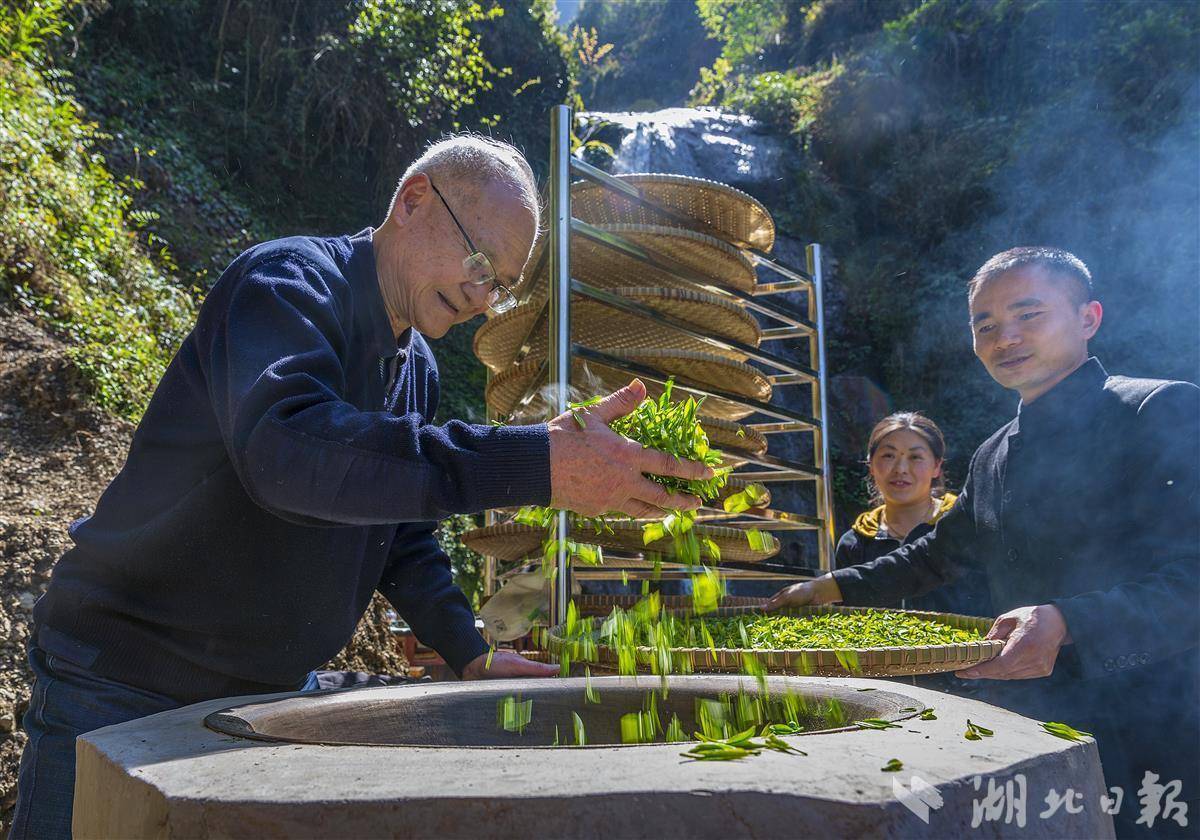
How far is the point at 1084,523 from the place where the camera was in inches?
101

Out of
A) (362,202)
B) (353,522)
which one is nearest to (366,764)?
(353,522)

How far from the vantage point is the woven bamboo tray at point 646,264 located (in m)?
3.54

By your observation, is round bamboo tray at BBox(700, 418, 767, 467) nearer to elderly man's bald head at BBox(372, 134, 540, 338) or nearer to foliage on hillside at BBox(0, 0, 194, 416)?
elderly man's bald head at BBox(372, 134, 540, 338)

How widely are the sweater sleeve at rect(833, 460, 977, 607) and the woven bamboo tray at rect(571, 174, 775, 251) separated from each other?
144 centimetres

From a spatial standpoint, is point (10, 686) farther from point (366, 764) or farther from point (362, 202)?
point (362, 202)

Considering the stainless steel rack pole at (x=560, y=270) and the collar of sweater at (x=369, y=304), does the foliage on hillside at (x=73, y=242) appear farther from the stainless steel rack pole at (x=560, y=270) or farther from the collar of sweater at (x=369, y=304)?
the collar of sweater at (x=369, y=304)

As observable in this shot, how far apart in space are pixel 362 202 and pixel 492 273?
10.1 m

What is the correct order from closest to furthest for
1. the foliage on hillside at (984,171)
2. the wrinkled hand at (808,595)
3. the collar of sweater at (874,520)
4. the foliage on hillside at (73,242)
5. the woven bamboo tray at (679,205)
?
1. the wrinkled hand at (808,595)
2. the woven bamboo tray at (679,205)
3. the collar of sweater at (874,520)
4. the foliage on hillside at (73,242)
5. the foliage on hillside at (984,171)

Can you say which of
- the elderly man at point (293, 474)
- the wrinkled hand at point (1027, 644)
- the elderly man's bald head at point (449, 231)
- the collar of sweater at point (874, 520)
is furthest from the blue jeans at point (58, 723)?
the collar of sweater at point (874, 520)

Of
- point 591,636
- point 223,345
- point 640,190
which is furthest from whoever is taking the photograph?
point 640,190

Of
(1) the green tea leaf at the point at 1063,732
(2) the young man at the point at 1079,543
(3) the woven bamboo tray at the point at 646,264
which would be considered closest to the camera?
(1) the green tea leaf at the point at 1063,732

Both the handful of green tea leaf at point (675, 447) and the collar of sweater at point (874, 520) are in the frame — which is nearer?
the handful of green tea leaf at point (675, 447)

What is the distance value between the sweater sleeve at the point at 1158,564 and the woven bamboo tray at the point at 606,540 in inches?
36.9

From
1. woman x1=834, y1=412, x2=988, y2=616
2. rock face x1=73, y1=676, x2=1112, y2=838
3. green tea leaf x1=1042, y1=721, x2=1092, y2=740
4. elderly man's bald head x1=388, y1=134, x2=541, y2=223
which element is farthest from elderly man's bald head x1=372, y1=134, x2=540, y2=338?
woman x1=834, y1=412, x2=988, y2=616
